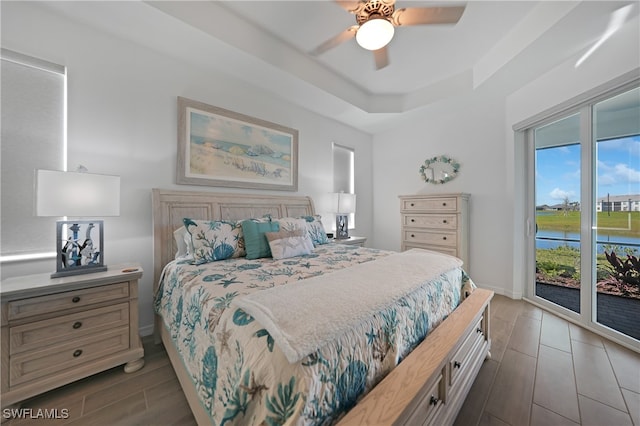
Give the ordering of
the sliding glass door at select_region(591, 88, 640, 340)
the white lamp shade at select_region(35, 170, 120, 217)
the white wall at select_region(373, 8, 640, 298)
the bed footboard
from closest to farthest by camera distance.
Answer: the bed footboard, the white lamp shade at select_region(35, 170, 120, 217), the sliding glass door at select_region(591, 88, 640, 340), the white wall at select_region(373, 8, 640, 298)

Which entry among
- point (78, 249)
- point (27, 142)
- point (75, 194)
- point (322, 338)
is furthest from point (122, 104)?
point (322, 338)

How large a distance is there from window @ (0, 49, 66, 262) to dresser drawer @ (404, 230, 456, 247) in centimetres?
402

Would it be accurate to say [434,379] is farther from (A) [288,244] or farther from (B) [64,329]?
(B) [64,329]

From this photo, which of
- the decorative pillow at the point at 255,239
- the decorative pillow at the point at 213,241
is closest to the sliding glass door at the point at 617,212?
the decorative pillow at the point at 255,239

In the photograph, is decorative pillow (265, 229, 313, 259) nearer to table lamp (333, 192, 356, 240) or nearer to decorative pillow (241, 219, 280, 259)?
decorative pillow (241, 219, 280, 259)

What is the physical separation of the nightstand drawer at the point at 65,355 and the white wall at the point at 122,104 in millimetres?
578

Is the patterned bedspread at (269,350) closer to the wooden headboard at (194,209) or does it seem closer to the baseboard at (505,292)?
the wooden headboard at (194,209)

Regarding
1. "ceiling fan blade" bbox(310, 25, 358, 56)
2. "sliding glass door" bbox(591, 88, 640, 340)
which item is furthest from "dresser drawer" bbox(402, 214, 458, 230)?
"ceiling fan blade" bbox(310, 25, 358, 56)

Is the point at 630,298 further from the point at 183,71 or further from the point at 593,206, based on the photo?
the point at 183,71

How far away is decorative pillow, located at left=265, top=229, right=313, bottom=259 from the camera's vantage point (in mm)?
2094

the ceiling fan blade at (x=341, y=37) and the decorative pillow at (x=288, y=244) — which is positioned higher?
the ceiling fan blade at (x=341, y=37)

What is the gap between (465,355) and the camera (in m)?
1.52

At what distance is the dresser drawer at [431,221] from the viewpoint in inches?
133

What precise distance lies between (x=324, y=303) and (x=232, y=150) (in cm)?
230
